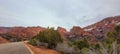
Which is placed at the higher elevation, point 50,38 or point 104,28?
point 104,28

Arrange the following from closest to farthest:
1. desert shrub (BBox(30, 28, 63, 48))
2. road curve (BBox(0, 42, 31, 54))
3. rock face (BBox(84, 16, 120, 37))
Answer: road curve (BBox(0, 42, 31, 54)), desert shrub (BBox(30, 28, 63, 48)), rock face (BBox(84, 16, 120, 37))

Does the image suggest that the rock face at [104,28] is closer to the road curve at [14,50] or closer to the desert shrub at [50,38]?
the desert shrub at [50,38]

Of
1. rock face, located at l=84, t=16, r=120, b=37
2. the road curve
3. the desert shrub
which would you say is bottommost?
the road curve

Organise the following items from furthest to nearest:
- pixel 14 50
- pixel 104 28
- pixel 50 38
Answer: pixel 104 28, pixel 50 38, pixel 14 50

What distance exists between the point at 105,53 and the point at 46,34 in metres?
16.5

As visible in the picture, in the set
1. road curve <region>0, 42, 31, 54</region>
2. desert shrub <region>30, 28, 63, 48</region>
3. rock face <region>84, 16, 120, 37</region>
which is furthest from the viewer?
rock face <region>84, 16, 120, 37</region>

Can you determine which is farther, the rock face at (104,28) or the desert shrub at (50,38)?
the rock face at (104,28)

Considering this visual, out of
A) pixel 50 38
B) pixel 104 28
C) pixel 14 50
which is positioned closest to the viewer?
pixel 14 50

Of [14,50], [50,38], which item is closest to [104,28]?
[50,38]

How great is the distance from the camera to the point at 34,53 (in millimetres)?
20500

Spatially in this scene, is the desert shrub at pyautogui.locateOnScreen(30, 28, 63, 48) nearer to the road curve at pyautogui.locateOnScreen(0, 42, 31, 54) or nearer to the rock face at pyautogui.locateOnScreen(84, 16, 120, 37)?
the road curve at pyautogui.locateOnScreen(0, 42, 31, 54)

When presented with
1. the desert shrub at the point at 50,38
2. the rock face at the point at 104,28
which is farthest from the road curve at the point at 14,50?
the rock face at the point at 104,28

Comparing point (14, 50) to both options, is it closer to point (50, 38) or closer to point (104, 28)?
point (50, 38)

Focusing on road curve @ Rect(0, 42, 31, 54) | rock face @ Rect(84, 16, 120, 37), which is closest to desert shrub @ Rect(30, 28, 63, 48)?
road curve @ Rect(0, 42, 31, 54)
